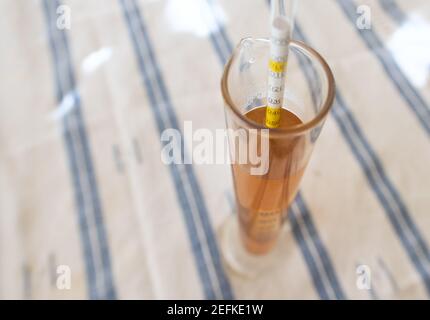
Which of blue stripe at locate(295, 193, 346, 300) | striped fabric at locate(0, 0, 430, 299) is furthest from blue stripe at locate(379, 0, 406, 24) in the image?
blue stripe at locate(295, 193, 346, 300)

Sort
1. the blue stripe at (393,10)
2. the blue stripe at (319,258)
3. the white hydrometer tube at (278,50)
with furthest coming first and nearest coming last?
the blue stripe at (393,10)
the blue stripe at (319,258)
the white hydrometer tube at (278,50)

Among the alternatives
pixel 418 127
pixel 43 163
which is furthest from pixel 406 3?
pixel 43 163

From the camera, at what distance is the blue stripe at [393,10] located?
0.45m

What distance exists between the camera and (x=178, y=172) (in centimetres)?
39

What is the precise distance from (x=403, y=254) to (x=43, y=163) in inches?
12.5

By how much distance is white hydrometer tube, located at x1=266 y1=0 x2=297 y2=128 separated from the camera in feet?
0.64

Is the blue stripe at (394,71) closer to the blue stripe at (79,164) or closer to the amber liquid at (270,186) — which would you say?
the amber liquid at (270,186)

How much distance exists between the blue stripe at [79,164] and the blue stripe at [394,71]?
0.29 meters

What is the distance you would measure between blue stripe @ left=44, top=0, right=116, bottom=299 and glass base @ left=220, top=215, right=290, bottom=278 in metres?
0.10

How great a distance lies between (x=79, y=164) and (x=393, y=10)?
36 centimetres

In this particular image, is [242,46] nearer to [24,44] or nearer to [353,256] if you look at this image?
[353,256]

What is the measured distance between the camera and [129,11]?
0.47 m

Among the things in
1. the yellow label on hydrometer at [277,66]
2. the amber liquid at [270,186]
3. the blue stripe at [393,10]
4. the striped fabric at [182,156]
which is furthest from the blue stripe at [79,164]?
the blue stripe at [393,10]

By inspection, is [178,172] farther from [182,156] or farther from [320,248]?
[320,248]
